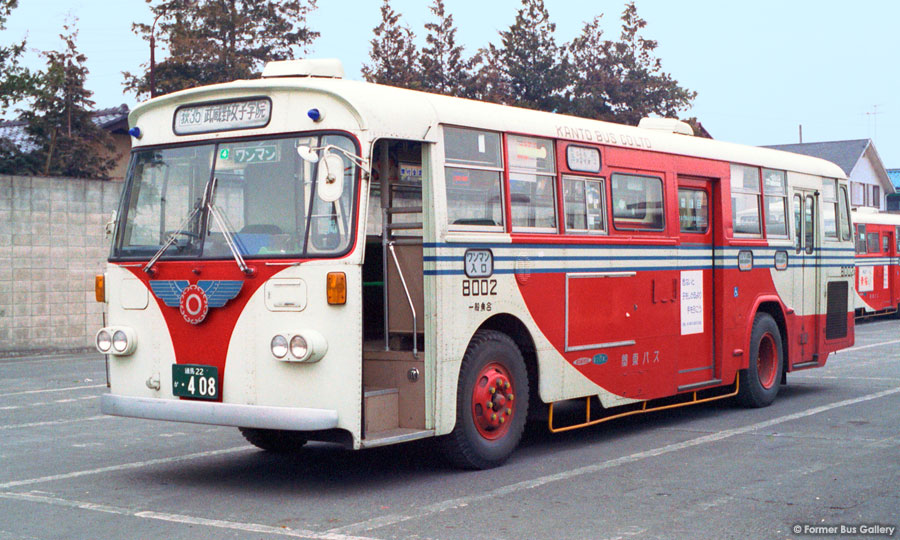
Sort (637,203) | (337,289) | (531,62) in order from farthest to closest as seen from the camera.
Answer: (531,62)
(637,203)
(337,289)

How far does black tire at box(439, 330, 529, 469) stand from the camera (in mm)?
8688

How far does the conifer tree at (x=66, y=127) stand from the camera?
90.6ft

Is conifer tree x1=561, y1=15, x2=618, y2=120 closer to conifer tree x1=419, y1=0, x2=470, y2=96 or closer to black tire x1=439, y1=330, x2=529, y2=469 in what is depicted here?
conifer tree x1=419, y1=0, x2=470, y2=96

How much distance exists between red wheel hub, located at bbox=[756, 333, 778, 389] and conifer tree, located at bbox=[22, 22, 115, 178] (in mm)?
19690

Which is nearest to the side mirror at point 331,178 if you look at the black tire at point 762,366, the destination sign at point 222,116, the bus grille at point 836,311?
the destination sign at point 222,116

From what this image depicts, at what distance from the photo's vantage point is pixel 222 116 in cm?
855

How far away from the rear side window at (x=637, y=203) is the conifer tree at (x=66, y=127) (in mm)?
19886

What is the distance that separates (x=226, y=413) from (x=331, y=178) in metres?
1.85

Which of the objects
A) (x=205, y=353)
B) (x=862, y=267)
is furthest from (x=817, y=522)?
(x=862, y=267)

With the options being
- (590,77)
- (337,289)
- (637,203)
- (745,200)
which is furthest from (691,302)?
(590,77)

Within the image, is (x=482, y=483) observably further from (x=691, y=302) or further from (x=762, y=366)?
(x=762, y=366)

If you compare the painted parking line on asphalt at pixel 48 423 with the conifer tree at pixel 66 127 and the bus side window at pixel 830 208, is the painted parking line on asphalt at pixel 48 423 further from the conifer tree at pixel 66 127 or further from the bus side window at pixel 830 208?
Result: the conifer tree at pixel 66 127

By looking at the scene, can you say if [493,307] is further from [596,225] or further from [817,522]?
[817,522]

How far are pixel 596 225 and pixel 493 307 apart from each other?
1.89 metres
